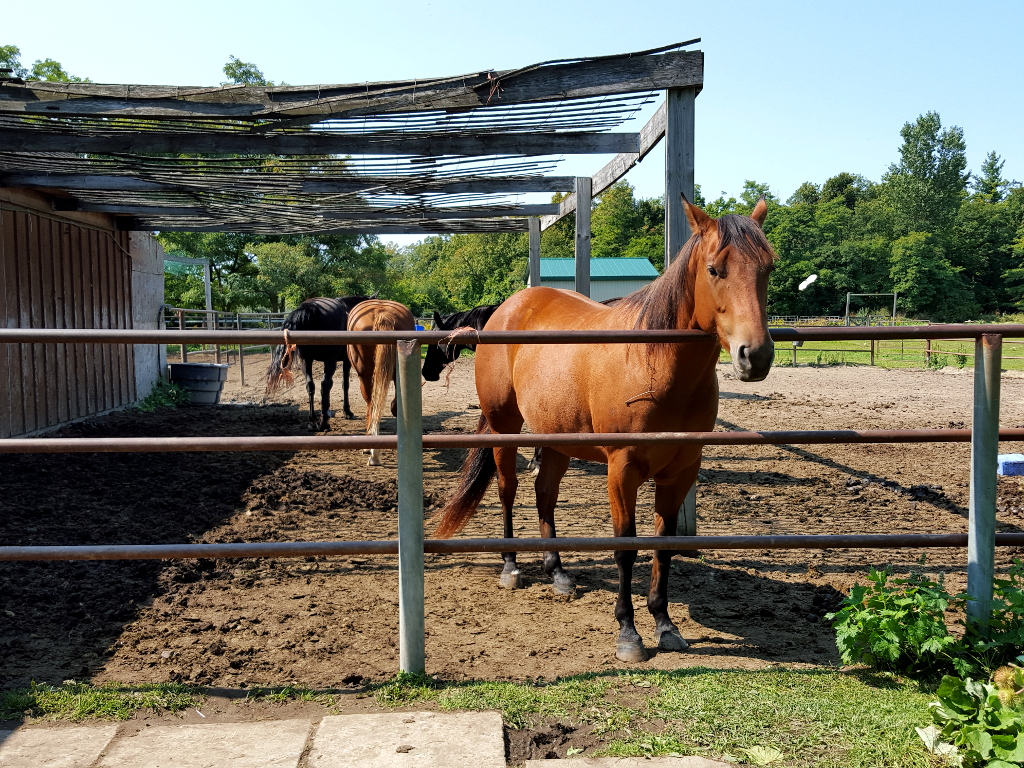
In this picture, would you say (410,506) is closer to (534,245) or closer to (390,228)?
(534,245)

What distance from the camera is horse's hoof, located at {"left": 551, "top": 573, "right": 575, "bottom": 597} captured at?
3947 mm

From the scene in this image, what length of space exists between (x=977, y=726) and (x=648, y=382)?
162cm

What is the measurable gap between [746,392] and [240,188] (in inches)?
400

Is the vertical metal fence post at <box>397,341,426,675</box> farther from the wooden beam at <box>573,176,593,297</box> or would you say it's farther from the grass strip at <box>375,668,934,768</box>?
the wooden beam at <box>573,176,593,297</box>

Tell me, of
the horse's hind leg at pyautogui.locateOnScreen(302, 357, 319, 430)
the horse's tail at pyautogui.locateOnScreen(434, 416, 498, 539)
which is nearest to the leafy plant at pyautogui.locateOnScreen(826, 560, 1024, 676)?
the horse's tail at pyautogui.locateOnScreen(434, 416, 498, 539)

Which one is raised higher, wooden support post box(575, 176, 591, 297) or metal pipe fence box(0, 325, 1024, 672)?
wooden support post box(575, 176, 591, 297)

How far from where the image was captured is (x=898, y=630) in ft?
8.18

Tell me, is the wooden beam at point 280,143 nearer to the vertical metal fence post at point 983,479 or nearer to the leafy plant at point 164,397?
the vertical metal fence post at point 983,479

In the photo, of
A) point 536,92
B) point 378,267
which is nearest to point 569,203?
point 536,92

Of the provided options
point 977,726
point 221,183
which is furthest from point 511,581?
point 221,183

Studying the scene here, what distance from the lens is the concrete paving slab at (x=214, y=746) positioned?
1978 millimetres

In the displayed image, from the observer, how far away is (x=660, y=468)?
10.2 feet

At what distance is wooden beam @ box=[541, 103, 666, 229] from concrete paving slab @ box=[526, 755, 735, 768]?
4131 millimetres

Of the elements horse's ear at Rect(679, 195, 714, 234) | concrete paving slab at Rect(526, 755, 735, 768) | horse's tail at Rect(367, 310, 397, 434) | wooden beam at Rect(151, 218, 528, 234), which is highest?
wooden beam at Rect(151, 218, 528, 234)
